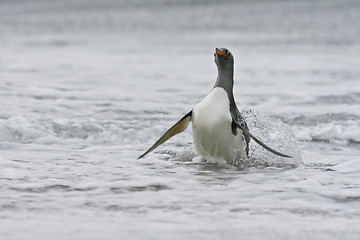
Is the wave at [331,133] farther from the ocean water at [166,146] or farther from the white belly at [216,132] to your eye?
the white belly at [216,132]

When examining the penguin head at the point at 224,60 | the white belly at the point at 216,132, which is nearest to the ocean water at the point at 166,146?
the white belly at the point at 216,132

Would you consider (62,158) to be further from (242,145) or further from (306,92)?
(306,92)

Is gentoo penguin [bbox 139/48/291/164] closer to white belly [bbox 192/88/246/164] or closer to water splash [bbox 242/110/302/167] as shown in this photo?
white belly [bbox 192/88/246/164]

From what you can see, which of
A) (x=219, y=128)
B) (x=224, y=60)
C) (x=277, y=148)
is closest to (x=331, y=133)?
(x=277, y=148)

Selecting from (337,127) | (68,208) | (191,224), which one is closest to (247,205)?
(191,224)

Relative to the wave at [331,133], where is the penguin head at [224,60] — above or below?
above

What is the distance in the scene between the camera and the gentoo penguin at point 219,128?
18.1 ft

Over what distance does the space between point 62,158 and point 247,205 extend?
2047mm

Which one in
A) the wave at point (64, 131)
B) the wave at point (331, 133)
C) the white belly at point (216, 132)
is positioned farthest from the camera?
the wave at point (331, 133)

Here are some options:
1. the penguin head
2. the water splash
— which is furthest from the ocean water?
the penguin head

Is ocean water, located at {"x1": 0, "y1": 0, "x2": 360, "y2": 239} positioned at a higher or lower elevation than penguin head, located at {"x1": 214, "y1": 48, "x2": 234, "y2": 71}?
lower

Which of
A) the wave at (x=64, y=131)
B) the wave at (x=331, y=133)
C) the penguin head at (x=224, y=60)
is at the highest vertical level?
the penguin head at (x=224, y=60)

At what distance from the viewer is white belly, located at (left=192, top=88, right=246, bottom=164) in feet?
18.1

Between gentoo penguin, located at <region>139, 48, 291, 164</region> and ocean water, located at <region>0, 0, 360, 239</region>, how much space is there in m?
0.13
